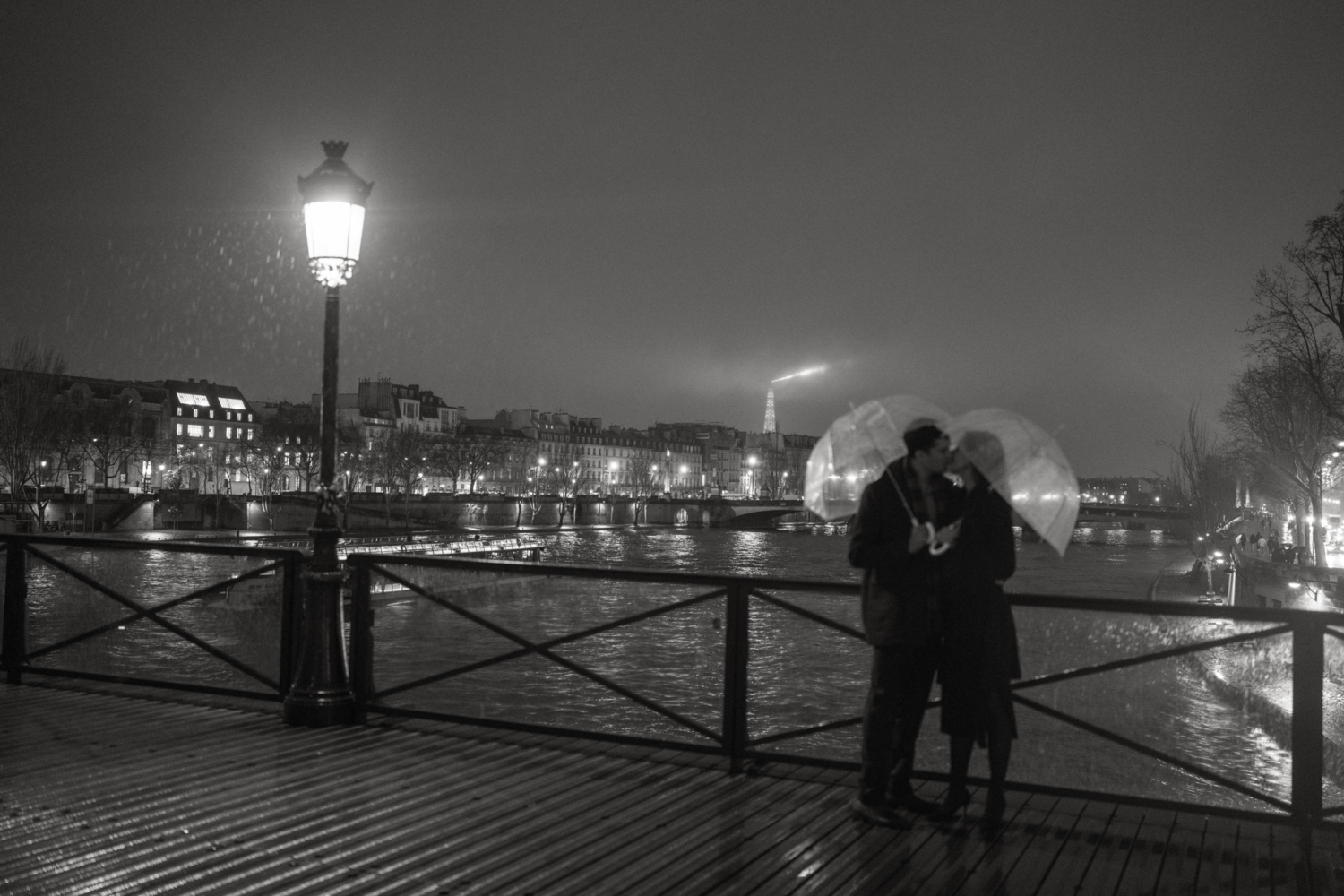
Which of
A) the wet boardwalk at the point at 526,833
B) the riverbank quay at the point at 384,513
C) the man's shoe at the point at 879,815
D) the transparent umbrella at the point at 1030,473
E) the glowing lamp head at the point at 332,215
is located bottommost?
the riverbank quay at the point at 384,513

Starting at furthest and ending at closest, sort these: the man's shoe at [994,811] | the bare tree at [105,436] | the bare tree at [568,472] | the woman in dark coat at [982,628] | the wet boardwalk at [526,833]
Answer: the bare tree at [568,472] → the bare tree at [105,436] → the man's shoe at [994,811] → the woman in dark coat at [982,628] → the wet boardwalk at [526,833]

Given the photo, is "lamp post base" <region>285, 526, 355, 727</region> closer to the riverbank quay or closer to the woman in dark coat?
the woman in dark coat

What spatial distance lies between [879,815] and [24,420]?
53544mm

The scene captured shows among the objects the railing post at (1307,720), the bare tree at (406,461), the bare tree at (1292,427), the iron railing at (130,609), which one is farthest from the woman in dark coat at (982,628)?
the bare tree at (406,461)

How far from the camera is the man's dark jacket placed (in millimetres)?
5211

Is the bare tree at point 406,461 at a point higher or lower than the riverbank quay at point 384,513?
higher

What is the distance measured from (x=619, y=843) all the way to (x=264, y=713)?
12.7 ft

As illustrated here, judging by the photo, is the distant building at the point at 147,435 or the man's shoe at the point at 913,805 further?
the distant building at the point at 147,435

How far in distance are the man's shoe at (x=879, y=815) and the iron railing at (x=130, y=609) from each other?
4.46 metres

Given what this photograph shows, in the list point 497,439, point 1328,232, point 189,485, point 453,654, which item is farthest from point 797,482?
point 453,654

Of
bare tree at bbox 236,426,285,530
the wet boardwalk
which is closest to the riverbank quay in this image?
bare tree at bbox 236,426,285,530

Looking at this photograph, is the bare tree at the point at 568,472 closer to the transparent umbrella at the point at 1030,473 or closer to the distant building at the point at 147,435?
the distant building at the point at 147,435

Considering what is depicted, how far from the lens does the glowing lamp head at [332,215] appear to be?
8008mm

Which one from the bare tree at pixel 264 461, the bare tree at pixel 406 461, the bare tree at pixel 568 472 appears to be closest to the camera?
the bare tree at pixel 406 461
